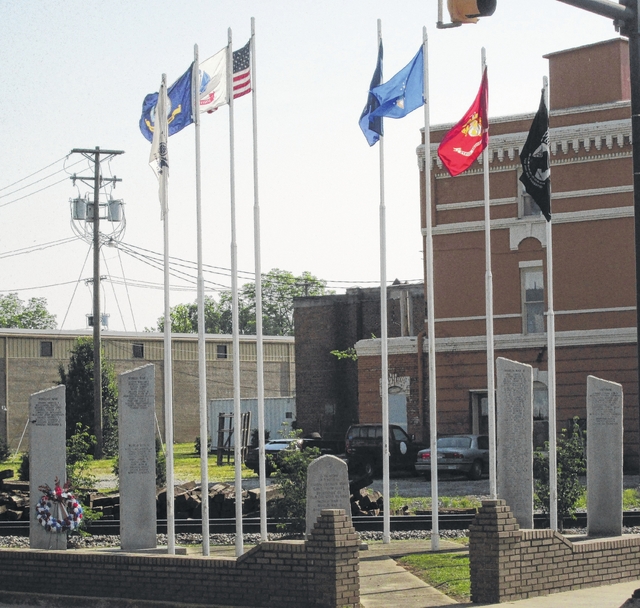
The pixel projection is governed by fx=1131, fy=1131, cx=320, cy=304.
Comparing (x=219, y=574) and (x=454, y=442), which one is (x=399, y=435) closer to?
(x=454, y=442)

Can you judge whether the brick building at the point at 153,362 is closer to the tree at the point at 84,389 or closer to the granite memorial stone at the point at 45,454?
the tree at the point at 84,389

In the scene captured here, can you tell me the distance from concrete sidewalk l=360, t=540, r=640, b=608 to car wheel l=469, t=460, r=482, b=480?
56.5 ft

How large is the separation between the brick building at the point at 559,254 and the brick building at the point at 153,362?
3118cm

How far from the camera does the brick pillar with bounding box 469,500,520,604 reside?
1303 cm

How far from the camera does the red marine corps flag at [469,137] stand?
18.4 meters

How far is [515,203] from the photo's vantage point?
37656mm

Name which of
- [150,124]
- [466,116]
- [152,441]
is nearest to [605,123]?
[466,116]

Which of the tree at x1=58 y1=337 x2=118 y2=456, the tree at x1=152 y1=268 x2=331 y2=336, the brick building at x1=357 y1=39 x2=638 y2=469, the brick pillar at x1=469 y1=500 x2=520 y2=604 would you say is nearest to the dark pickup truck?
the brick building at x1=357 y1=39 x2=638 y2=469

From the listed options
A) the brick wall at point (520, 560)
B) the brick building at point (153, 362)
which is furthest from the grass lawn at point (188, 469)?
the brick wall at point (520, 560)

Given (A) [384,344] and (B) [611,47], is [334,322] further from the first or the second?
(A) [384,344]

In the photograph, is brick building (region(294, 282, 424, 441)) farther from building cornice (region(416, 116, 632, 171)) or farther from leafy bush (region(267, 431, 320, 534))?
leafy bush (region(267, 431, 320, 534))

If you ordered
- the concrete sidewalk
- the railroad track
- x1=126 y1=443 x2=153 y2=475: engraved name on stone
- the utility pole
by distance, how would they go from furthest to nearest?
the utility pole
the railroad track
x1=126 y1=443 x2=153 y2=475: engraved name on stone
the concrete sidewalk

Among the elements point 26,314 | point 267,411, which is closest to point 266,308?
point 26,314

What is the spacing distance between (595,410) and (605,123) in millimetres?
21819
